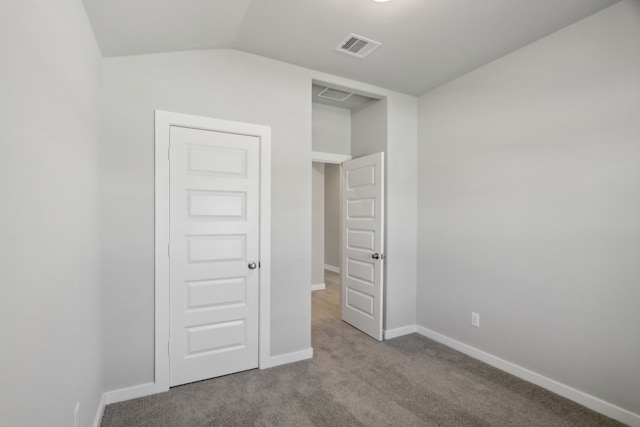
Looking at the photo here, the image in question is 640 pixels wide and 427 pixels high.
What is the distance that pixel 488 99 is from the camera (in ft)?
9.34

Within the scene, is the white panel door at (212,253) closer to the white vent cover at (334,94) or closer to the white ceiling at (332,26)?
the white ceiling at (332,26)

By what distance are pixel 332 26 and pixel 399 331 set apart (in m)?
3.22

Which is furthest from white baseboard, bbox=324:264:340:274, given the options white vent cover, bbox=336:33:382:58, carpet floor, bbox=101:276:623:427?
white vent cover, bbox=336:33:382:58

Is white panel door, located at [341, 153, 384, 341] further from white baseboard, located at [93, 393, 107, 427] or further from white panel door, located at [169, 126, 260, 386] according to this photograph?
white baseboard, located at [93, 393, 107, 427]

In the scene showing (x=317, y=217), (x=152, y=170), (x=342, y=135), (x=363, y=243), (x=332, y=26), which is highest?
(x=332, y=26)

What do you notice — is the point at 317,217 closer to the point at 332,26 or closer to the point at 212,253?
the point at 212,253

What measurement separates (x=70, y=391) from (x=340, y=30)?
286 cm

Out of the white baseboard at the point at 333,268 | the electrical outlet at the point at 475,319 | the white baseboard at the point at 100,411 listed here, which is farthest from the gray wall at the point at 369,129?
the white baseboard at the point at 333,268

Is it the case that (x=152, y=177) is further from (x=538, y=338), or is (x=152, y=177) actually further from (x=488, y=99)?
(x=538, y=338)

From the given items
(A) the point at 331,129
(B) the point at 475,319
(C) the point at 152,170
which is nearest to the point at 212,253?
(C) the point at 152,170

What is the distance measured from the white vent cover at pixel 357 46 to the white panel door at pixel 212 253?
115cm

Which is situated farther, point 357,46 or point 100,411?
point 357,46

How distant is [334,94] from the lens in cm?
350

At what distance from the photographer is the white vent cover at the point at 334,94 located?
3.38 metres
